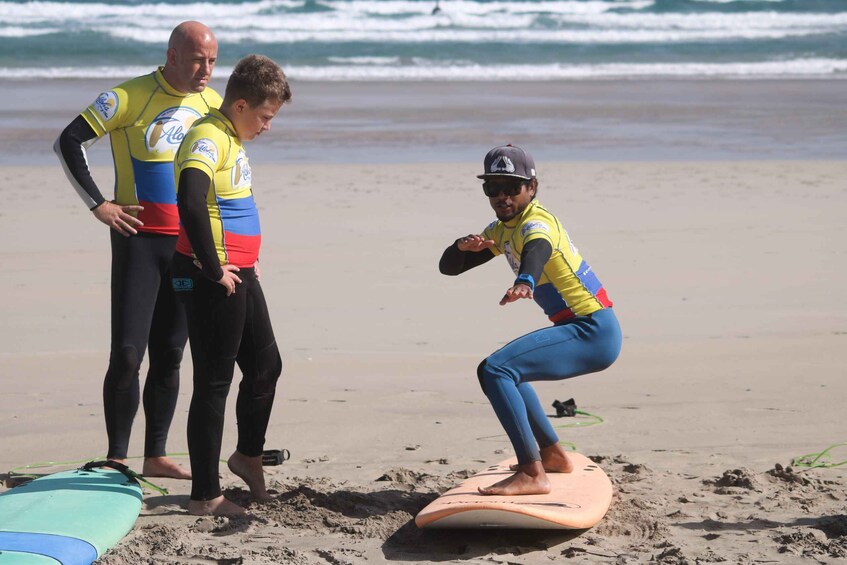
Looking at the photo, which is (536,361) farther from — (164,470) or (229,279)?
(164,470)

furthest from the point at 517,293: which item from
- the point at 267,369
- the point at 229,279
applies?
the point at 267,369

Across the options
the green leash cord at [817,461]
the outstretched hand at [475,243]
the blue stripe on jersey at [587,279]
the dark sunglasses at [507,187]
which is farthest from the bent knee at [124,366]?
the green leash cord at [817,461]

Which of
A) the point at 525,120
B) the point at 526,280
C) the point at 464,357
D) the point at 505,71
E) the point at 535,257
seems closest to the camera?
the point at 526,280

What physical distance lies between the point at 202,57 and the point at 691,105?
59.1 ft

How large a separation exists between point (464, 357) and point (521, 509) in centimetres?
298

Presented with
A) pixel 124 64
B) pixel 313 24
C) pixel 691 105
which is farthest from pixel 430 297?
pixel 313 24

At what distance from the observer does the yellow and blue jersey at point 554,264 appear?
178 inches

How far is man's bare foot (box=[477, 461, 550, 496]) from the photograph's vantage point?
14.9 ft

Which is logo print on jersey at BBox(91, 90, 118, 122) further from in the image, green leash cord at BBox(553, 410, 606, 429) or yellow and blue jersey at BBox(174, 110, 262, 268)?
green leash cord at BBox(553, 410, 606, 429)

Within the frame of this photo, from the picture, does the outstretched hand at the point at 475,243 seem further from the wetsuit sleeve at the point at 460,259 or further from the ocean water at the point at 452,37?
the ocean water at the point at 452,37

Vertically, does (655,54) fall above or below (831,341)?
above

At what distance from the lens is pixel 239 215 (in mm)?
4500

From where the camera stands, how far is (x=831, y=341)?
748 centimetres

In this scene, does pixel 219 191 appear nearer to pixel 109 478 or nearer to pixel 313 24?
pixel 109 478
